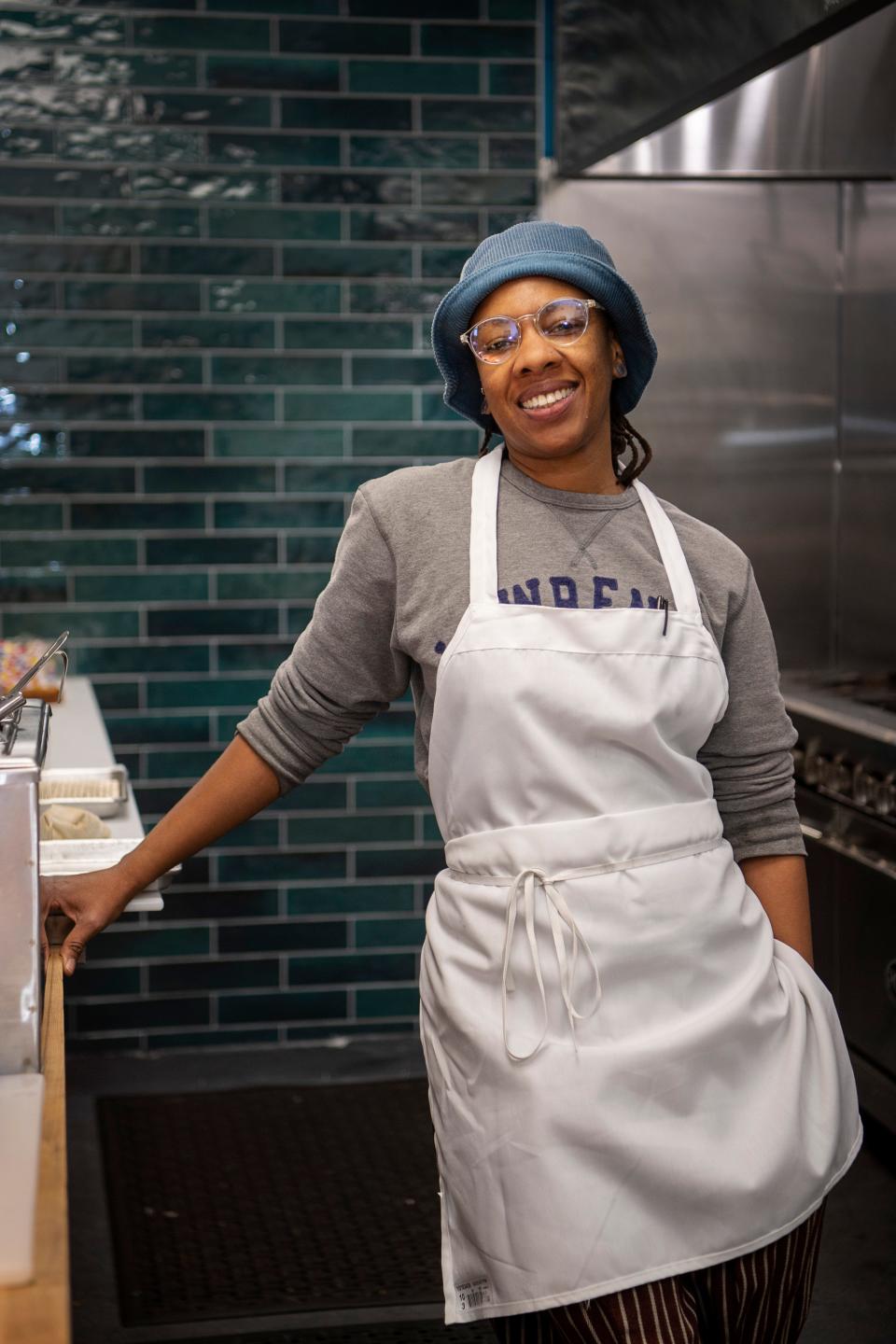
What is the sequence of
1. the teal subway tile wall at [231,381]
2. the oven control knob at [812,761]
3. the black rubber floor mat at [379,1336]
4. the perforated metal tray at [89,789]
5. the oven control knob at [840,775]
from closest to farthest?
the perforated metal tray at [89,789] → the black rubber floor mat at [379,1336] → the oven control knob at [840,775] → the oven control knob at [812,761] → the teal subway tile wall at [231,381]

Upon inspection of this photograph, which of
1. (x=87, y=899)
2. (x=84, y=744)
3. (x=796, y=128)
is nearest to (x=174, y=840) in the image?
(x=87, y=899)

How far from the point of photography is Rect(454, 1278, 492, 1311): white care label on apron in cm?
168

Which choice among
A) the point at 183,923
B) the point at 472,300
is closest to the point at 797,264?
the point at 183,923

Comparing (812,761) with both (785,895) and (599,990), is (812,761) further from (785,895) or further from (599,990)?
(599,990)

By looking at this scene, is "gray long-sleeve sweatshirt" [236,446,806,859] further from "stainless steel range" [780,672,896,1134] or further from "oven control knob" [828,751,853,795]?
"oven control knob" [828,751,853,795]

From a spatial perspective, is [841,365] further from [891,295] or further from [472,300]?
[472,300]

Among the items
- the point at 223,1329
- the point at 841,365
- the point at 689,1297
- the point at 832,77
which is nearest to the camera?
the point at 689,1297

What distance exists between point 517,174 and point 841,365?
1091 mm

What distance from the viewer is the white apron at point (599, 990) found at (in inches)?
63.5

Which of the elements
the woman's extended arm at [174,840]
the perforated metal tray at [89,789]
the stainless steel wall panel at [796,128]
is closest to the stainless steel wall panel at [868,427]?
the stainless steel wall panel at [796,128]

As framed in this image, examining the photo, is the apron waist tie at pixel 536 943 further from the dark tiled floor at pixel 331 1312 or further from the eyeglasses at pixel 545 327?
the dark tiled floor at pixel 331 1312

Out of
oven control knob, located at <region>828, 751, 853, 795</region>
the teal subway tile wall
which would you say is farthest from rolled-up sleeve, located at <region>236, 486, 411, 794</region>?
the teal subway tile wall

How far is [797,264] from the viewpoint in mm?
4461

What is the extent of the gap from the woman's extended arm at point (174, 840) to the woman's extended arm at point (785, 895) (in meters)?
0.60
